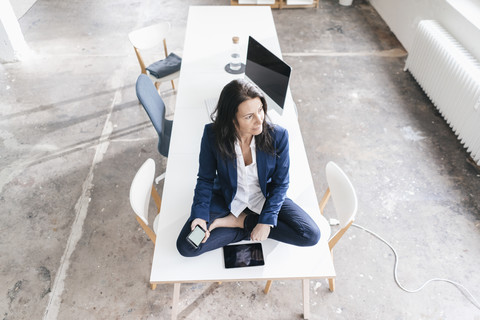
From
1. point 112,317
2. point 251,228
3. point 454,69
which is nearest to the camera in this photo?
point 251,228

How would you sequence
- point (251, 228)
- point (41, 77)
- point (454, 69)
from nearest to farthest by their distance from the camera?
point (251, 228) < point (454, 69) < point (41, 77)

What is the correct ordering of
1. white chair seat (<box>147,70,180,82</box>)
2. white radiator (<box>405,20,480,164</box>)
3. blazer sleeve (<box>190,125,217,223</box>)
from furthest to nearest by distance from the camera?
white chair seat (<box>147,70,180,82</box>) → white radiator (<box>405,20,480,164</box>) → blazer sleeve (<box>190,125,217,223</box>)

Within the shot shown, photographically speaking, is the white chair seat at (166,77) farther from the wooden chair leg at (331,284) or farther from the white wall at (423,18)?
the white wall at (423,18)

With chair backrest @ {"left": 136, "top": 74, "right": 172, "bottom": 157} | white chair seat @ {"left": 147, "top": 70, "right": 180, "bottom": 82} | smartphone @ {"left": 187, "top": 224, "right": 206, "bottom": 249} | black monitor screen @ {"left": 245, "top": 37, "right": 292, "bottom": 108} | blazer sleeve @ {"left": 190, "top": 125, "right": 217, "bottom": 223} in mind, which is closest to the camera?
smartphone @ {"left": 187, "top": 224, "right": 206, "bottom": 249}

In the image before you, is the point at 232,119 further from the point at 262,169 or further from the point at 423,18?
the point at 423,18

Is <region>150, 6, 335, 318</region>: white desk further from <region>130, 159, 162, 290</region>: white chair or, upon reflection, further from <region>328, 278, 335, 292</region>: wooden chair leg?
<region>328, 278, 335, 292</region>: wooden chair leg

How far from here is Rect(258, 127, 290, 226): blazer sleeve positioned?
1.82m

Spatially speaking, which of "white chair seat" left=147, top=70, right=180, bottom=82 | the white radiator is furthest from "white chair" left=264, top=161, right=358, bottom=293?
"white chair seat" left=147, top=70, right=180, bottom=82

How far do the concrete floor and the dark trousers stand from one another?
737 mm

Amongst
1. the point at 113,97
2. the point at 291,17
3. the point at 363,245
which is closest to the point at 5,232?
the point at 113,97

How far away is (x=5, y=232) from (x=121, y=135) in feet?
4.23

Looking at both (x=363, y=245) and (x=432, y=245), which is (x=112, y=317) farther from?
(x=432, y=245)

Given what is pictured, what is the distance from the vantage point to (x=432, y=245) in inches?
101

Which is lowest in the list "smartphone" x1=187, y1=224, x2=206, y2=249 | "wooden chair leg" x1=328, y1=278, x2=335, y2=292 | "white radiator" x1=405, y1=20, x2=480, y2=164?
"wooden chair leg" x1=328, y1=278, x2=335, y2=292
